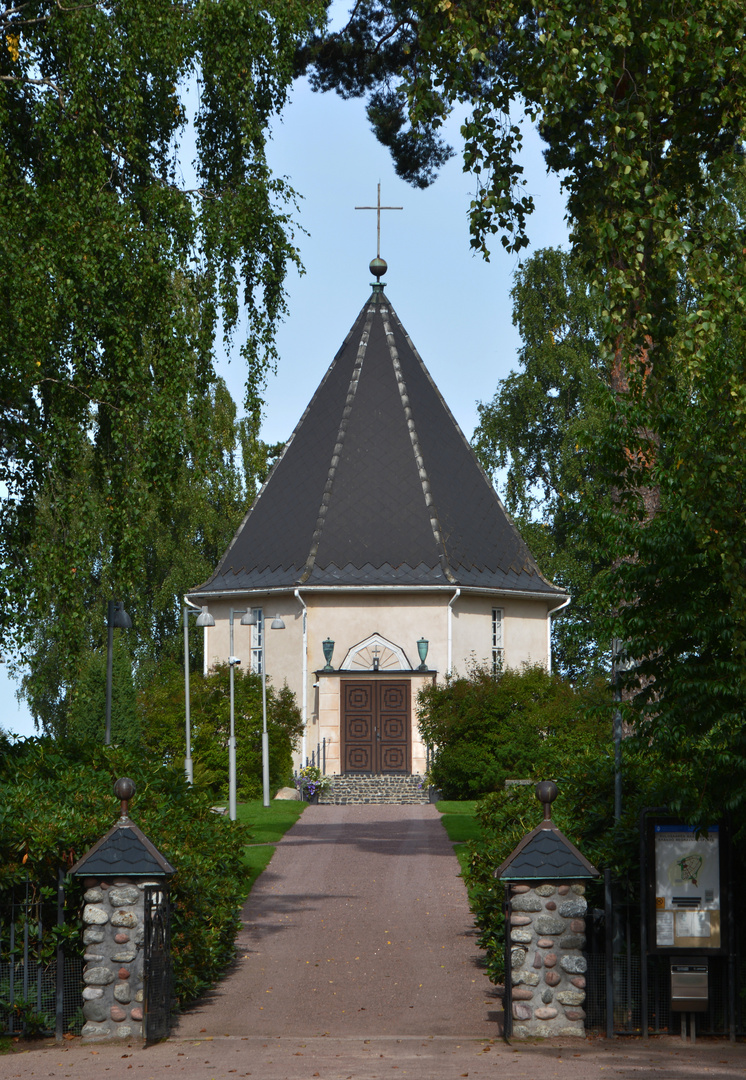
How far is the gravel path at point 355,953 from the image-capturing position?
10.4 metres

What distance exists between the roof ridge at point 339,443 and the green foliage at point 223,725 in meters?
3.01

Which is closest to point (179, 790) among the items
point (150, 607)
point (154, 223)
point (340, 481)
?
point (154, 223)

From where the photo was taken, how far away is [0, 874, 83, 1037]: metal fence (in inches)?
382

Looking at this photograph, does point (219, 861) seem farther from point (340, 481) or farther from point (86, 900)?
point (340, 481)

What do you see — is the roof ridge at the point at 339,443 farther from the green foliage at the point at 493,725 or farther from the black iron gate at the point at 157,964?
the black iron gate at the point at 157,964

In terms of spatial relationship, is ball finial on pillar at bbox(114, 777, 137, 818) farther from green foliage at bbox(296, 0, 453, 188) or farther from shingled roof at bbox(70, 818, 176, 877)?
green foliage at bbox(296, 0, 453, 188)

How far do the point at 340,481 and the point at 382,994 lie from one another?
23271 mm

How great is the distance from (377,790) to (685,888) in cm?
2113

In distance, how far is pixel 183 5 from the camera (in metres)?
12.2

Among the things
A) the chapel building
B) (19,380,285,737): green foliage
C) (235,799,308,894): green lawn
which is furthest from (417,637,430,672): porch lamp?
(19,380,285,737): green foliage

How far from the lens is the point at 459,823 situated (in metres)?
23.3

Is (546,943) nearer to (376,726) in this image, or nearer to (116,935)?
(116,935)

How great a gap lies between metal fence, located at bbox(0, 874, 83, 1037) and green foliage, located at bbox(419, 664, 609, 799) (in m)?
18.1

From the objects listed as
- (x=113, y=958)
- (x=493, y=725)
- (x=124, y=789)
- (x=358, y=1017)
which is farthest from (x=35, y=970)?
(x=493, y=725)
